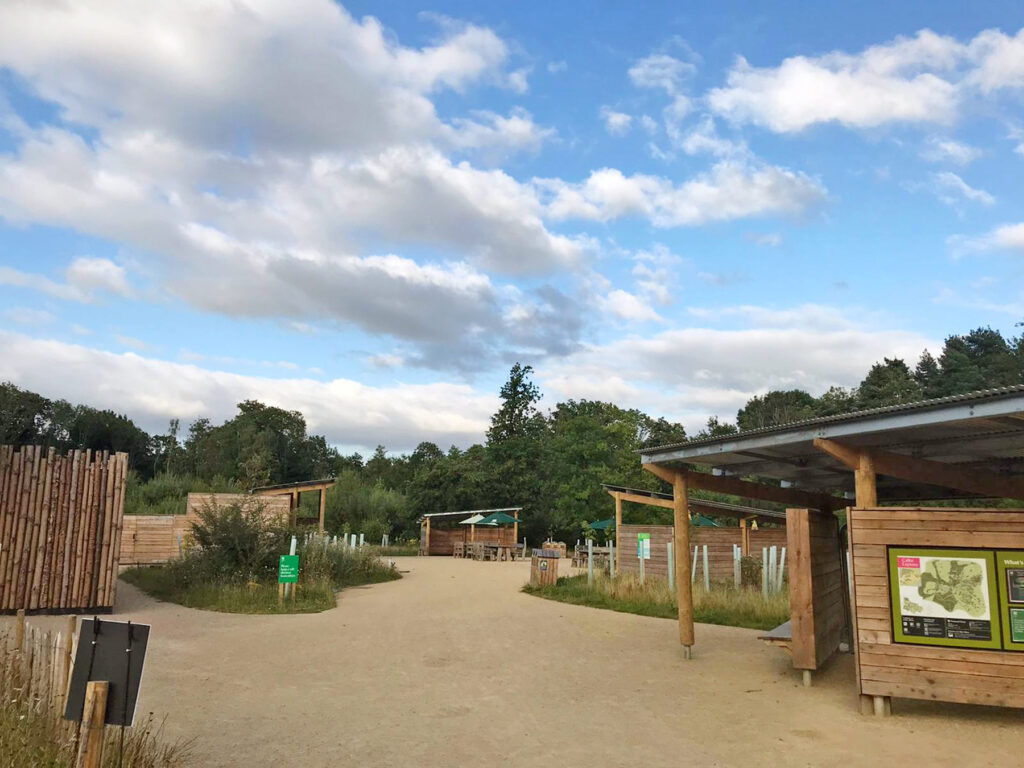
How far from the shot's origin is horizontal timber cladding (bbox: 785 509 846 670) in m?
8.45

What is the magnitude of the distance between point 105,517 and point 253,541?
4.07 metres

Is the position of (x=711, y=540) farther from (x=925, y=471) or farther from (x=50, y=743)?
(x=50, y=743)

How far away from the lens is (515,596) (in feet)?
60.1

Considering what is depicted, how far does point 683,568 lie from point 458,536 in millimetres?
30507

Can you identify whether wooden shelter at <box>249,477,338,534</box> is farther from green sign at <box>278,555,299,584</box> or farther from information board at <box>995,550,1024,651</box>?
information board at <box>995,550,1024,651</box>

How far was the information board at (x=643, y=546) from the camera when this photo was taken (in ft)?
64.1

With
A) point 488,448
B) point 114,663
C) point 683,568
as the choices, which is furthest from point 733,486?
point 488,448

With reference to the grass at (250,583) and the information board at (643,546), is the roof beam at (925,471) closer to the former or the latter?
the grass at (250,583)

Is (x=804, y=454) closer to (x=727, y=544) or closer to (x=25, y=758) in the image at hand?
(x=25, y=758)

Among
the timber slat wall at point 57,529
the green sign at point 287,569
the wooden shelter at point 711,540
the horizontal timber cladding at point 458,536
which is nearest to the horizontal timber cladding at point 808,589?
the green sign at point 287,569

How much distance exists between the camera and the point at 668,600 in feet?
52.3

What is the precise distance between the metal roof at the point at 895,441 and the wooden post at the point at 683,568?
0.51 m

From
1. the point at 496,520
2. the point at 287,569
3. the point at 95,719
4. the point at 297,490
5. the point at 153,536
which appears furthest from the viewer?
the point at 496,520

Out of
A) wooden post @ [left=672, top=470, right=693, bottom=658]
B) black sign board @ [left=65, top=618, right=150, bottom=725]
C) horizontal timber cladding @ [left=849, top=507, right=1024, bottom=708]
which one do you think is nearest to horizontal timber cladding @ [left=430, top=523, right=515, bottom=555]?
wooden post @ [left=672, top=470, right=693, bottom=658]
